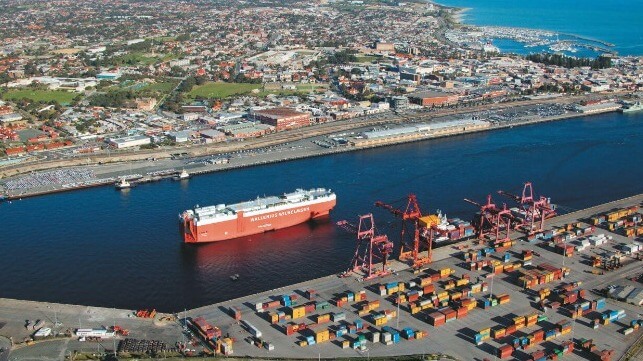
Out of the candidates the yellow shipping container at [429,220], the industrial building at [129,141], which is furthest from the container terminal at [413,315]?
the industrial building at [129,141]

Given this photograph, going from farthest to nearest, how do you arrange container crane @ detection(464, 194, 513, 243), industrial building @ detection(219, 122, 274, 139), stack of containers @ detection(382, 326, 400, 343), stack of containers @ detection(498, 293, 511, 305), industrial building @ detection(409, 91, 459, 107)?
industrial building @ detection(409, 91, 459, 107)
industrial building @ detection(219, 122, 274, 139)
container crane @ detection(464, 194, 513, 243)
stack of containers @ detection(498, 293, 511, 305)
stack of containers @ detection(382, 326, 400, 343)

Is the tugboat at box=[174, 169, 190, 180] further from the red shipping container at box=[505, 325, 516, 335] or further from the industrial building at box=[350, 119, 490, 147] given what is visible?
the red shipping container at box=[505, 325, 516, 335]

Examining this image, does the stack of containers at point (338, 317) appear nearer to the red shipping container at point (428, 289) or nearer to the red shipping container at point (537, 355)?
the red shipping container at point (428, 289)

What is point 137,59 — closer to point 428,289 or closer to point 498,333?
point 428,289

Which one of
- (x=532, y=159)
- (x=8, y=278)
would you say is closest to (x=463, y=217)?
(x=532, y=159)

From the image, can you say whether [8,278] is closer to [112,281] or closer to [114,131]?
[112,281]

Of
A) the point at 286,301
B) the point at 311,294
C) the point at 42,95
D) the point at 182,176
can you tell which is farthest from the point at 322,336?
the point at 42,95

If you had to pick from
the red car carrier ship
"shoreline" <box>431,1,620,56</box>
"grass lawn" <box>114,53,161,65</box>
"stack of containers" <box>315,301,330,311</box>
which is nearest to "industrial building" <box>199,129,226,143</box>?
the red car carrier ship
